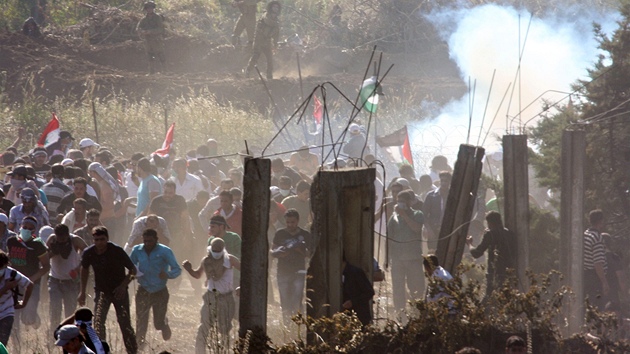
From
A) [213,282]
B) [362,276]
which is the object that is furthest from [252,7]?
[362,276]

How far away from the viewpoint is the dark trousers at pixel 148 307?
431 inches

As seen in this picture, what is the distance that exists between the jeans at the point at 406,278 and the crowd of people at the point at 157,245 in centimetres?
1

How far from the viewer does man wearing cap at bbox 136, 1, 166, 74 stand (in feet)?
90.0

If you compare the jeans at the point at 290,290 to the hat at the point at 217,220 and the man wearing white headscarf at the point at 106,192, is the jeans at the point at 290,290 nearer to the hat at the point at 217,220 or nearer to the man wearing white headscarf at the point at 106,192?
the hat at the point at 217,220

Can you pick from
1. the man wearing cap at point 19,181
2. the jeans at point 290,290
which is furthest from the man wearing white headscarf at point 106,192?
the jeans at point 290,290

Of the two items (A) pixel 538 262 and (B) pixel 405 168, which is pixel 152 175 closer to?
(B) pixel 405 168

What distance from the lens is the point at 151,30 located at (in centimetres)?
2739

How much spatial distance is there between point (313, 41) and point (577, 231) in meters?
24.8

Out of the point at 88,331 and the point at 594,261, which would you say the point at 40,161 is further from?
the point at 88,331

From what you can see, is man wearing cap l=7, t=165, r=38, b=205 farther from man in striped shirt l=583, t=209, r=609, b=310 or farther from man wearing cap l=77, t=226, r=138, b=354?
man in striped shirt l=583, t=209, r=609, b=310

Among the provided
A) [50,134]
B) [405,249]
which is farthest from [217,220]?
[50,134]

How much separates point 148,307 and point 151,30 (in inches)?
685

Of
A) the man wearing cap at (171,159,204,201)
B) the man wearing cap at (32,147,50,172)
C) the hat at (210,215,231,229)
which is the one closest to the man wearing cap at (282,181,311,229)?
the hat at (210,215,231,229)

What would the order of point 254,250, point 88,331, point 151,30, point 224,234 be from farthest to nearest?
point 151,30 → point 224,234 → point 254,250 → point 88,331
